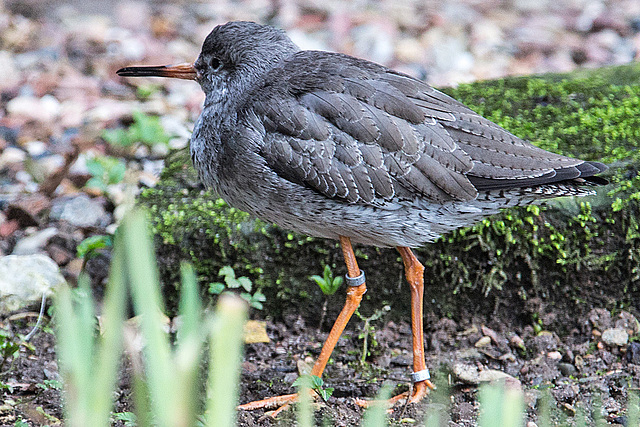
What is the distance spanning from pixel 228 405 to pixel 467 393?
3119 millimetres

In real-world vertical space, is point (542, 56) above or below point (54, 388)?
above

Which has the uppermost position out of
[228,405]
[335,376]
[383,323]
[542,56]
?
[542,56]

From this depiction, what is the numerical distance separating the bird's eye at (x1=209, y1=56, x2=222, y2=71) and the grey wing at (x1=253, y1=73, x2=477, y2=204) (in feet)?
2.18

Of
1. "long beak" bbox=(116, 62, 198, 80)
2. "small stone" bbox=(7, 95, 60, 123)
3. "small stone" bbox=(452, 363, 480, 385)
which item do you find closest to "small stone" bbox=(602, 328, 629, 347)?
"small stone" bbox=(452, 363, 480, 385)

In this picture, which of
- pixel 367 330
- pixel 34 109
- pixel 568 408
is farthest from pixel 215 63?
pixel 34 109

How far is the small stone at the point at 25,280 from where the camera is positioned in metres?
5.11

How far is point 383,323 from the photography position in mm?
5176

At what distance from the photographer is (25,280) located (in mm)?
5156

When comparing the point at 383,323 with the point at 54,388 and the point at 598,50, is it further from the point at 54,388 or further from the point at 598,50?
the point at 598,50

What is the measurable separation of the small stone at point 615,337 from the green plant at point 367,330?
1.43 metres

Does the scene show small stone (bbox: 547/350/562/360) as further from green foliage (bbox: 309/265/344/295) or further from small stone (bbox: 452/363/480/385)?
green foliage (bbox: 309/265/344/295)

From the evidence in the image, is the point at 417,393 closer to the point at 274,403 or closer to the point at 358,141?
the point at 274,403

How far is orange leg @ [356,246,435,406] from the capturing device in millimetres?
4457

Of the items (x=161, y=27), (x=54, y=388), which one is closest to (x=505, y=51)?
(x=161, y=27)
